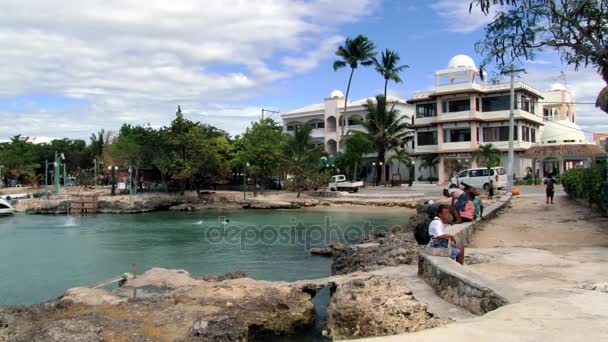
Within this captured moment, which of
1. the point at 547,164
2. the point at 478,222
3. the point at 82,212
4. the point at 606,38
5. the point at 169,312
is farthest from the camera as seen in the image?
the point at 547,164

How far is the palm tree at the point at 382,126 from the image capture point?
50000mm

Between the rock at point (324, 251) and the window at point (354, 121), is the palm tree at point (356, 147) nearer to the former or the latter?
the window at point (354, 121)

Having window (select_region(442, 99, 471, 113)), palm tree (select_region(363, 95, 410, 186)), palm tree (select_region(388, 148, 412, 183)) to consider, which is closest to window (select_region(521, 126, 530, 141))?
window (select_region(442, 99, 471, 113))

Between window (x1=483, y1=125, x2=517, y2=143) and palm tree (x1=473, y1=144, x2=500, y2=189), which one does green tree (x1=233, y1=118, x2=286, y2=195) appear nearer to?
palm tree (x1=473, y1=144, x2=500, y2=189)

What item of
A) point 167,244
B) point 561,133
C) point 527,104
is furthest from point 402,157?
point 167,244

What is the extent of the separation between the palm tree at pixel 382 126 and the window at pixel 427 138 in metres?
1.94

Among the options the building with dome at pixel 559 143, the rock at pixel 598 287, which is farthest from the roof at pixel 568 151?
the rock at pixel 598 287

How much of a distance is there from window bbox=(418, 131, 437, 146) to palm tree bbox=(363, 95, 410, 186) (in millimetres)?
1938

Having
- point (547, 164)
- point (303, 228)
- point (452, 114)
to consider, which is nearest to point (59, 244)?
point (303, 228)

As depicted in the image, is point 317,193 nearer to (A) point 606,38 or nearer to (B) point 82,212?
(B) point 82,212

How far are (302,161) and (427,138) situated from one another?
11932 mm

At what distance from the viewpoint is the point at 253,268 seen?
17.1 meters

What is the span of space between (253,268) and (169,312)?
859 cm

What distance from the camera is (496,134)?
46.6 m
